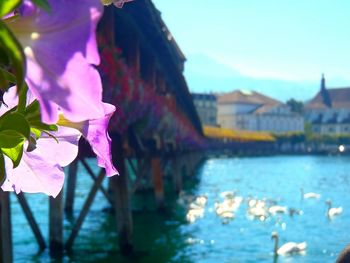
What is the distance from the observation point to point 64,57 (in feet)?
1.61

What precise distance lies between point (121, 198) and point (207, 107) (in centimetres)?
11374

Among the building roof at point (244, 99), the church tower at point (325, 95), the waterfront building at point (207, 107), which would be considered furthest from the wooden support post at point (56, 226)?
the church tower at point (325, 95)

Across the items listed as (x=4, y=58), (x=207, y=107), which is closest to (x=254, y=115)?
(x=207, y=107)

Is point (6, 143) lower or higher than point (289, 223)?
higher

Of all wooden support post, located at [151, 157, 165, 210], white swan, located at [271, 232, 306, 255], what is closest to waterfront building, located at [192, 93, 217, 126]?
wooden support post, located at [151, 157, 165, 210]

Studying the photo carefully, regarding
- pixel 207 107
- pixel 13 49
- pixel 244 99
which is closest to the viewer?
pixel 13 49

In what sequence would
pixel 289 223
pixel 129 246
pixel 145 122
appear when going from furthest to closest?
pixel 289 223 < pixel 145 122 < pixel 129 246

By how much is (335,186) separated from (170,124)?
24.0 m

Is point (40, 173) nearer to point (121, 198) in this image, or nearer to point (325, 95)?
point (121, 198)

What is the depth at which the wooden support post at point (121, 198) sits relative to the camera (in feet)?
39.0

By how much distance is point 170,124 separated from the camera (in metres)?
17.9

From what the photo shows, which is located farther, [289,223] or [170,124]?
[289,223]

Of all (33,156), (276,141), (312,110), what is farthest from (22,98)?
(312,110)

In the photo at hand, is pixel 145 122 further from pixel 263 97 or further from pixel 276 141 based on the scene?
pixel 263 97
